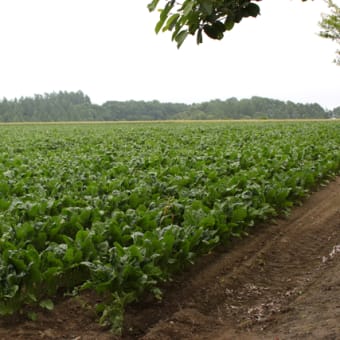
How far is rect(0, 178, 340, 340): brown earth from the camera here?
14.1 feet

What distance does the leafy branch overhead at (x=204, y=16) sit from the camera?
2.80 meters

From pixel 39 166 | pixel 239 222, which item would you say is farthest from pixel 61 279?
pixel 39 166

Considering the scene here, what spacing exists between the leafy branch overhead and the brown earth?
2523mm

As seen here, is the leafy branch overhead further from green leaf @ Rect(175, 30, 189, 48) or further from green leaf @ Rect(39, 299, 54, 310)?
green leaf @ Rect(39, 299, 54, 310)

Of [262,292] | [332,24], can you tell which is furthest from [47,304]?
[332,24]

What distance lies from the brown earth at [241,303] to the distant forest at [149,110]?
6343 centimetres

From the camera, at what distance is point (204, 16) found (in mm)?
2994

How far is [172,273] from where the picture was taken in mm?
5500

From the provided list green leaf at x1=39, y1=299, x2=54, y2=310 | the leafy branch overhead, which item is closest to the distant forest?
green leaf at x1=39, y1=299, x2=54, y2=310

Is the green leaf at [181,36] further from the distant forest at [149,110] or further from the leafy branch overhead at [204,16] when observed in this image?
the distant forest at [149,110]

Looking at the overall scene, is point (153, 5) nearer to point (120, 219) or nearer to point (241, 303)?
point (241, 303)

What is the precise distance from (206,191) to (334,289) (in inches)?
124

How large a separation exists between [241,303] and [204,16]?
3224 millimetres

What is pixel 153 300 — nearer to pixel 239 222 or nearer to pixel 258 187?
pixel 239 222
